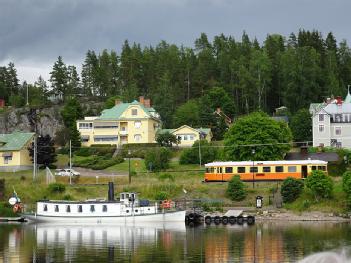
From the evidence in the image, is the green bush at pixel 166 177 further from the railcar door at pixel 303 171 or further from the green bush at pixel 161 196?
the railcar door at pixel 303 171

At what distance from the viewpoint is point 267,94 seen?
12762cm

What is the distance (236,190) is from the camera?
69.1 meters

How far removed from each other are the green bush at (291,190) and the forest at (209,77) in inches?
1890

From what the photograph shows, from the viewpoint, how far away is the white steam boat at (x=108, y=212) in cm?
6166

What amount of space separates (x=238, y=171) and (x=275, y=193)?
6.70 meters

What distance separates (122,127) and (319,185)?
2054 inches

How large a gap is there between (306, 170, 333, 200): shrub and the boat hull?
43.1 feet

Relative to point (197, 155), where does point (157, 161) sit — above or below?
below

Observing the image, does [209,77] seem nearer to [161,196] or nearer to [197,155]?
[197,155]

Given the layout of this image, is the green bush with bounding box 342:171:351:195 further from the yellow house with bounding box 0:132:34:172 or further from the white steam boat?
the yellow house with bounding box 0:132:34:172

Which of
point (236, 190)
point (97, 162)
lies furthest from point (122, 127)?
point (236, 190)

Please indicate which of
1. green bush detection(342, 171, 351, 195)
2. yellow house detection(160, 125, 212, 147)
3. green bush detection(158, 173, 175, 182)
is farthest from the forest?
green bush detection(342, 171, 351, 195)

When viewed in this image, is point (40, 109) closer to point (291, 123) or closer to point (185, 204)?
point (291, 123)

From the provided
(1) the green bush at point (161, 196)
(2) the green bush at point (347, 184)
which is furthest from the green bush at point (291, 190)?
(1) the green bush at point (161, 196)
